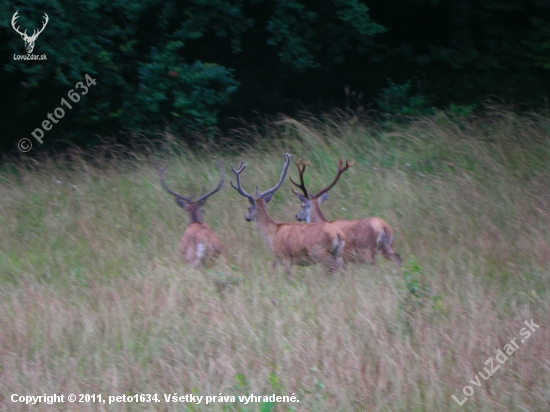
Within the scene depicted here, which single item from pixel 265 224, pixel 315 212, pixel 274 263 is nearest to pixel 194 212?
pixel 265 224

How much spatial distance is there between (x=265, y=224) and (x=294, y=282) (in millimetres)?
1646

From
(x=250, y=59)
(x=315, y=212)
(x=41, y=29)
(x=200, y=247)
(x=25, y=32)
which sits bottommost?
(x=250, y=59)

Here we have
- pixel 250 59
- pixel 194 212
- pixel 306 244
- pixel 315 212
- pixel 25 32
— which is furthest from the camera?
pixel 250 59

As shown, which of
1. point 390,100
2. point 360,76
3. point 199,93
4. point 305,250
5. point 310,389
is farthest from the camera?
point 360,76

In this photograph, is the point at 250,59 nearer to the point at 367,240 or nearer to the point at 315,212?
the point at 315,212

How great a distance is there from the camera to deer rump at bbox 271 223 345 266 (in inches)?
281

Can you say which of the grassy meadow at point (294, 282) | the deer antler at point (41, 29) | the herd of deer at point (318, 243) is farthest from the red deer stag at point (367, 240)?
the deer antler at point (41, 29)

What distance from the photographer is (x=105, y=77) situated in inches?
482

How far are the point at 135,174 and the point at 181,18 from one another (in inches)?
147

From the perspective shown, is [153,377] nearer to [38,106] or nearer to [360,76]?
[38,106]

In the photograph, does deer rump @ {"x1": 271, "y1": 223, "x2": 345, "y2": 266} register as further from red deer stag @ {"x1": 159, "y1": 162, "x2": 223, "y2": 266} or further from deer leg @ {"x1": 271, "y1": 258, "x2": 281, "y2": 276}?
red deer stag @ {"x1": 159, "y1": 162, "x2": 223, "y2": 266}

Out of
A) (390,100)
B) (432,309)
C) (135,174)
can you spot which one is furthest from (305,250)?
(390,100)

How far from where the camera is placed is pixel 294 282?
6543mm

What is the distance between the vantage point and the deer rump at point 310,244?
714cm
